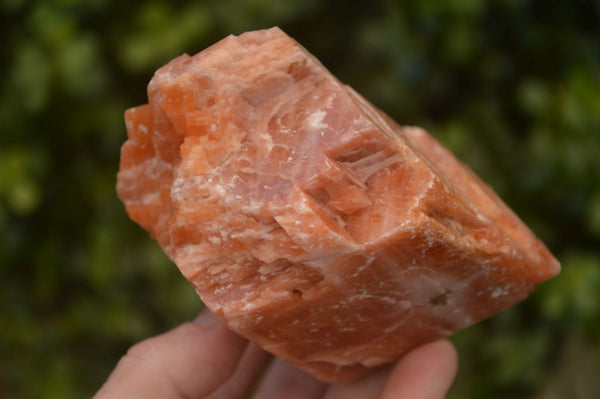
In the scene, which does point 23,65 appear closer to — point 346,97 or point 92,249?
point 92,249

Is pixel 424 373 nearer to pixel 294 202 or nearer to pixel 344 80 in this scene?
pixel 294 202

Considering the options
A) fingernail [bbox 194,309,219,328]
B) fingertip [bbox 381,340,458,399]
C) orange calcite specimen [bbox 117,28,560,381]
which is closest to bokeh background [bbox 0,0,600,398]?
fingernail [bbox 194,309,219,328]

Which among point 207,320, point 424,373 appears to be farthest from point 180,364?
point 424,373

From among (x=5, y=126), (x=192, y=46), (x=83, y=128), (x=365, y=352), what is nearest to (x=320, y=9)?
(x=192, y=46)

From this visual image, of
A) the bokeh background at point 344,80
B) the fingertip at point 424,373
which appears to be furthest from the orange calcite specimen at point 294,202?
the bokeh background at point 344,80

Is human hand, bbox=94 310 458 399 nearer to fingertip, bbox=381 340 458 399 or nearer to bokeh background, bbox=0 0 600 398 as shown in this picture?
fingertip, bbox=381 340 458 399
